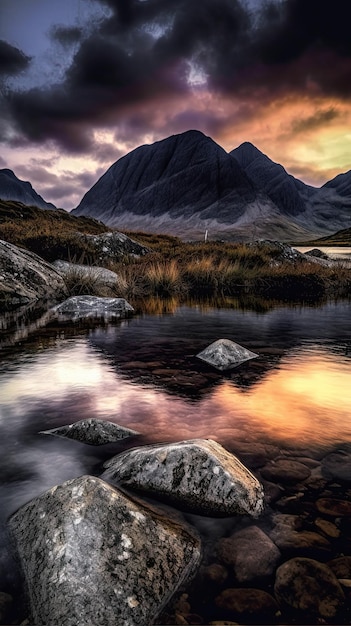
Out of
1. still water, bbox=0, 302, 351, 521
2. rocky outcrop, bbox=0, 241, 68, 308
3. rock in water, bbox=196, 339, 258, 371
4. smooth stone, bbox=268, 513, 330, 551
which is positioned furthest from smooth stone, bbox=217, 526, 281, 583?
rocky outcrop, bbox=0, 241, 68, 308

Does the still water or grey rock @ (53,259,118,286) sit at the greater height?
grey rock @ (53,259,118,286)

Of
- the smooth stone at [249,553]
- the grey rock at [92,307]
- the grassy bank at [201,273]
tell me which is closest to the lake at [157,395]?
the smooth stone at [249,553]

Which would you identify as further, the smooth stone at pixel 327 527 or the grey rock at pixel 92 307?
the grey rock at pixel 92 307

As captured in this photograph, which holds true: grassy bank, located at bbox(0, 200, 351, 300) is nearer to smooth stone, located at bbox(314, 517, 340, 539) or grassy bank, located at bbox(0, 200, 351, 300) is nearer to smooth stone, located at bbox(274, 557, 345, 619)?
smooth stone, located at bbox(314, 517, 340, 539)

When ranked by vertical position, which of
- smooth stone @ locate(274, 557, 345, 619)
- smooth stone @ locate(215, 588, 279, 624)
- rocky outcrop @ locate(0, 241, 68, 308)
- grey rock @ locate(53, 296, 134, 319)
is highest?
rocky outcrop @ locate(0, 241, 68, 308)

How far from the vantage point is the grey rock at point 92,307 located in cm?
1181

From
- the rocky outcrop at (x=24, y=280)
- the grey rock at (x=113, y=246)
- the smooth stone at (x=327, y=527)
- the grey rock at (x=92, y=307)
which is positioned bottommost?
the smooth stone at (x=327, y=527)

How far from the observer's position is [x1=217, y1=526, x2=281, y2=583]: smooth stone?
2125 millimetres

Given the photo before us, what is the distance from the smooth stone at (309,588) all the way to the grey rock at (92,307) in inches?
383

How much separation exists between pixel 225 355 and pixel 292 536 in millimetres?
3990

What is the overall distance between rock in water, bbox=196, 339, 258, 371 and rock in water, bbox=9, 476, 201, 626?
384cm

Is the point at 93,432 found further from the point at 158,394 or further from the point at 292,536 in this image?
the point at 292,536

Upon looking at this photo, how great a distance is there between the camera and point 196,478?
105 inches

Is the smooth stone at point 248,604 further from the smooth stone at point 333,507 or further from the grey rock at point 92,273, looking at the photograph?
the grey rock at point 92,273
